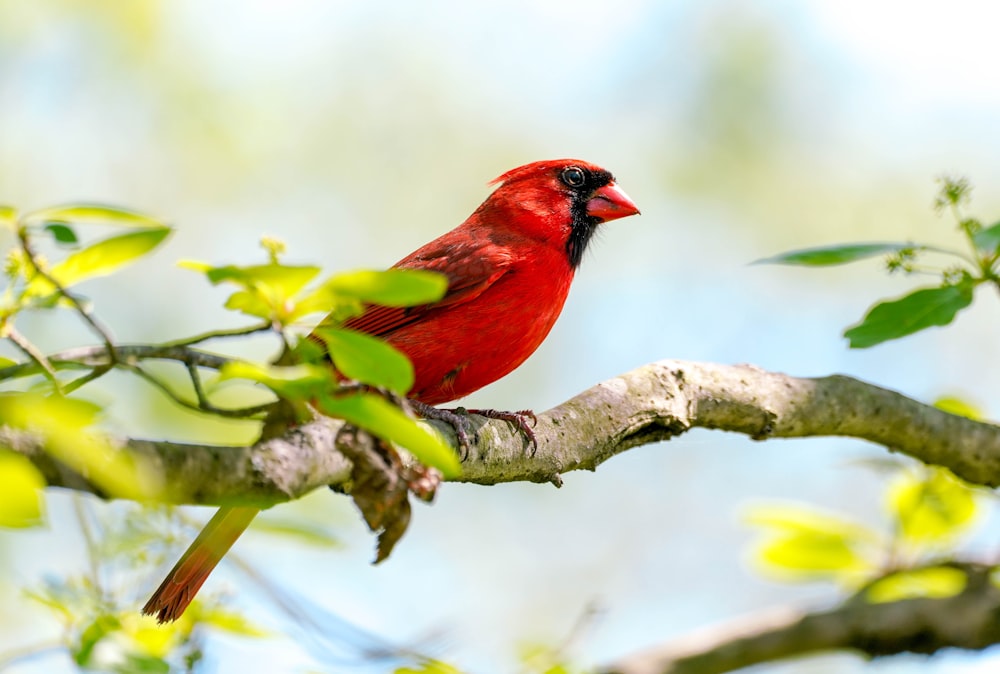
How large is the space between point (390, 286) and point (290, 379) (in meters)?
0.18

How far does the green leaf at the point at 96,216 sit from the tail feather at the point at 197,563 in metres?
1.11

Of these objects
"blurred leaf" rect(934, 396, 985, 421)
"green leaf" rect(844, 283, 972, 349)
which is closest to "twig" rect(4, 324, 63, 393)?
"green leaf" rect(844, 283, 972, 349)

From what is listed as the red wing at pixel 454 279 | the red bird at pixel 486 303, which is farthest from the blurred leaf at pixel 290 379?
the red wing at pixel 454 279

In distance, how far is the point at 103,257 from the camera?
65.1 inches

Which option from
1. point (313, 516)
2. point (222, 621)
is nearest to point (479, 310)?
point (222, 621)

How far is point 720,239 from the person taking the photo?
28.3ft

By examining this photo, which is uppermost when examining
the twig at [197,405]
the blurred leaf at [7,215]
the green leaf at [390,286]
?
the green leaf at [390,286]

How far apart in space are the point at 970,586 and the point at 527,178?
6.78 feet

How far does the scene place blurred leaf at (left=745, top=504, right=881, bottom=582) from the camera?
3447 mm

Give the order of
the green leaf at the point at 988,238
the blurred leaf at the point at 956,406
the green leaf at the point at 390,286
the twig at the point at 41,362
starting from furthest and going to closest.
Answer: the blurred leaf at the point at 956,406, the green leaf at the point at 988,238, the twig at the point at 41,362, the green leaf at the point at 390,286

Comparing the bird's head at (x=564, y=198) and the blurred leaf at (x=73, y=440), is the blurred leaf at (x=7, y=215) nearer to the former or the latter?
the blurred leaf at (x=73, y=440)

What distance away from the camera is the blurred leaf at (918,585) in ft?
12.0

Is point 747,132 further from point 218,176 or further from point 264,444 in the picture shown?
point 264,444

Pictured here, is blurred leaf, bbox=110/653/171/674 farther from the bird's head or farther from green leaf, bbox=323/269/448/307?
the bird's head
